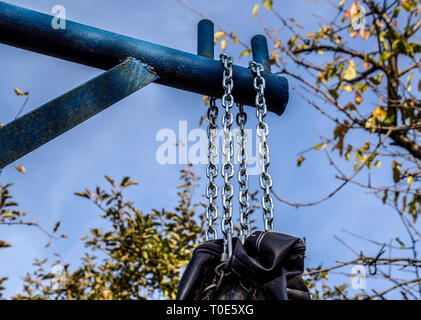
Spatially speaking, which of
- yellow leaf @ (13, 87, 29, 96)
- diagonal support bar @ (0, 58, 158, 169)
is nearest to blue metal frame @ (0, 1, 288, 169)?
diagonal support bar @ (0, 58, 158, 169)

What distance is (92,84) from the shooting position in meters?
1.28

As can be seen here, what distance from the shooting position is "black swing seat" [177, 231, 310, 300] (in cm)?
95

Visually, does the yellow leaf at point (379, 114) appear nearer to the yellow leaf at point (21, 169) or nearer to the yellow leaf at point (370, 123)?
the yellow leaf at point (370, 123)

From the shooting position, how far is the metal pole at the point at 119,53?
1.30 meters

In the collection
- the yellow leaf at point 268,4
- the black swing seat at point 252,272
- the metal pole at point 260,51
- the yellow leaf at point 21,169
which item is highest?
the yellow leaf at point 268,4

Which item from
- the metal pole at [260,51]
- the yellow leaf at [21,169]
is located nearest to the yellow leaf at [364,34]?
the metal pole at [260,51]

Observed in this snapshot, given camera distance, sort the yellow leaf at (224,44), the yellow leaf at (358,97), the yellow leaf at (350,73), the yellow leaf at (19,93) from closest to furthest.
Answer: the yellow leaf at (19,93), the yellow leaf at (350,73), the yellow leaf at (358,97), the yellow leaf at (224,44)

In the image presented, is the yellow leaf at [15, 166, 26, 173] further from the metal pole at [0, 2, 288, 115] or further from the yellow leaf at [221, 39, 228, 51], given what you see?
the yellow leaf at [221, 39, 228, 51]

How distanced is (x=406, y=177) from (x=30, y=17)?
8.20ft

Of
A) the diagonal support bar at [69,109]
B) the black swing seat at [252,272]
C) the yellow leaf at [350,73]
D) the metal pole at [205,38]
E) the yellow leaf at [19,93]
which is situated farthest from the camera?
the yellow leaf at [350,73]

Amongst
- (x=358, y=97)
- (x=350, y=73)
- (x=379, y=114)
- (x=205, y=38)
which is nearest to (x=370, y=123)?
(x=379, y=114)

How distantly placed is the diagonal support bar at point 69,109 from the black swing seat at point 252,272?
54 cm
